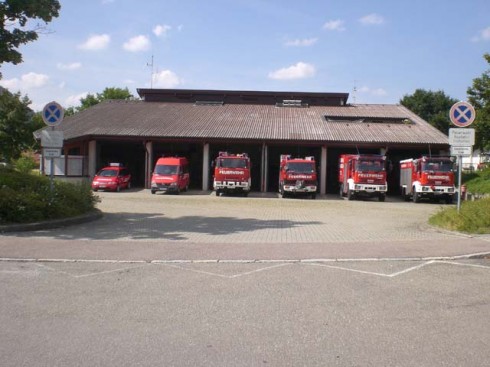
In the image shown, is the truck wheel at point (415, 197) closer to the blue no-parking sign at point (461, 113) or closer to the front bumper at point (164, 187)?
the front bumper at point (164, 187)

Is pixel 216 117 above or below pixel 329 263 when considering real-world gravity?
above

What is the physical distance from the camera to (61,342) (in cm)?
506

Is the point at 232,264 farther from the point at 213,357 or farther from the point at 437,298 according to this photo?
the point at 213,357

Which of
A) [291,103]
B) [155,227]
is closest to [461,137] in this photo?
[155,227]

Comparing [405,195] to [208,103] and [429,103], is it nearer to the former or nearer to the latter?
[208,103]

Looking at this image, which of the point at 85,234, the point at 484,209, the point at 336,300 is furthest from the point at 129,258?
the point at 484,209

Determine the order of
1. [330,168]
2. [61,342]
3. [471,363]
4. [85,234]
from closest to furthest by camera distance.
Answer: [471,363] < [61,342] < [85,234] < [330,168]

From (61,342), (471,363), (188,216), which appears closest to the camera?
(471,363)

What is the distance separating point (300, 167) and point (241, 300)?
2477cm

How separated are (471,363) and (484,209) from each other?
1034 centimetres

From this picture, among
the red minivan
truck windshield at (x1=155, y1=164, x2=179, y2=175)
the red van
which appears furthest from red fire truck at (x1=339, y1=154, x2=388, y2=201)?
the red minivan

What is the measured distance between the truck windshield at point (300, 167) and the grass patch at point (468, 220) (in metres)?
16.3

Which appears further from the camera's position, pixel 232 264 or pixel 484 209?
pixel 484 209

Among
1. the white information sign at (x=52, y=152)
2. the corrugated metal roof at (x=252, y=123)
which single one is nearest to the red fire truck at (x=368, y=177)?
the corrugated metal roof at (x=252, y=123)
